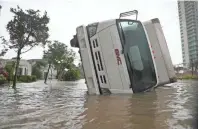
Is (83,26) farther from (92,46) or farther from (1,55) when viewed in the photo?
(1,55)

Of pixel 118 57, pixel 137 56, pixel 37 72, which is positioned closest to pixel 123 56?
pixel 118 57

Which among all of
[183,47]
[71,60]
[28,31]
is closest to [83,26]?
[183,47]

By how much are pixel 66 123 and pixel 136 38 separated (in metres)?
2.56

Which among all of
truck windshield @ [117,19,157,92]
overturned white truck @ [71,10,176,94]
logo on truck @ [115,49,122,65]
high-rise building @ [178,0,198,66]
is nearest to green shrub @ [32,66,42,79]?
overturned white truck @ [71,10,176,94]

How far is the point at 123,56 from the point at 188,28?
2512 millimetres

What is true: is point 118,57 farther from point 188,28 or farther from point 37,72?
point 37,72

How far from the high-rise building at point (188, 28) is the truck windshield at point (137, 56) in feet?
7.12

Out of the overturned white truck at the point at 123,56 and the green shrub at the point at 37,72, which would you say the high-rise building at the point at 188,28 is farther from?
the green shrub at the point at 37,72

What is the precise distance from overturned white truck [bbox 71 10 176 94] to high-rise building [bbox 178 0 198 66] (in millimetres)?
2026

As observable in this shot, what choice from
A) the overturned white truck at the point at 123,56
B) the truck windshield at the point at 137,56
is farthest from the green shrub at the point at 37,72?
the truck windshield at the point at 137,56

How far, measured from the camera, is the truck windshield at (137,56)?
14.6ft

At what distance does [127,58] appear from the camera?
4449 millimetres

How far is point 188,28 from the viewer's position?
200 centimetres

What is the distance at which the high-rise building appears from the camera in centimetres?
174
